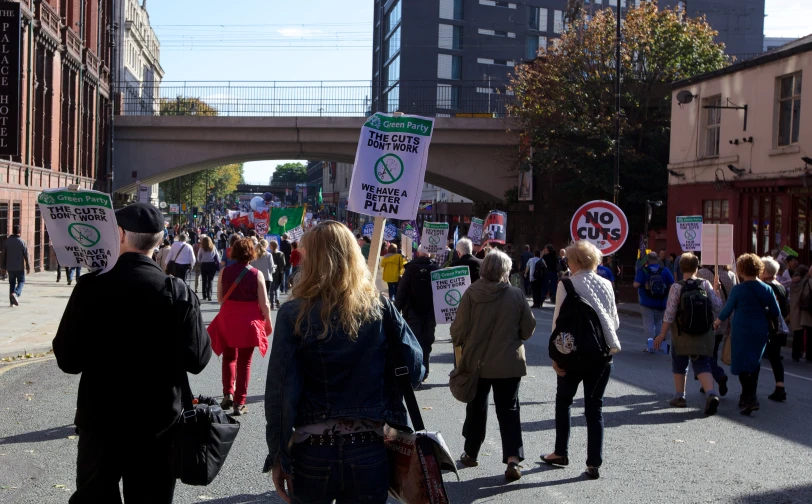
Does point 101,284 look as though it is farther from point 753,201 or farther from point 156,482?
point 753,201

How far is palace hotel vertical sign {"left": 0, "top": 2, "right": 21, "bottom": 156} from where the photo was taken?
2006 centimetres

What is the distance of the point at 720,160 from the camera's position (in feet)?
88.8

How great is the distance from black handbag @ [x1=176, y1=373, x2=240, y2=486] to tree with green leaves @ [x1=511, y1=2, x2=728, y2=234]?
3201cm

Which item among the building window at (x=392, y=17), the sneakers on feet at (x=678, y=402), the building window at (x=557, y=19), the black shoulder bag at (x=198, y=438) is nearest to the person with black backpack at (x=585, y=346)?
the sneakers on feet at (x=678, y=402)

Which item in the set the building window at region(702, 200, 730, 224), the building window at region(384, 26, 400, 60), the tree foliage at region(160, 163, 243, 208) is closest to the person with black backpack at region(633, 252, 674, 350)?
the building window at region(702, 200, 730, 224)

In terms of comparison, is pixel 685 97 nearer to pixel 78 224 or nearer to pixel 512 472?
pixel 512 472

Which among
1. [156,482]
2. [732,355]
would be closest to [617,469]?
[732,355]

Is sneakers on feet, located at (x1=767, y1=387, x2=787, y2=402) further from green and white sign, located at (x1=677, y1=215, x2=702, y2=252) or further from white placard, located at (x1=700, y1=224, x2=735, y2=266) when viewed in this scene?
green and white sign, located at (x1=677, y1=215, x2=702, y2=252)

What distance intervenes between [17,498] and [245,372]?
3.06m

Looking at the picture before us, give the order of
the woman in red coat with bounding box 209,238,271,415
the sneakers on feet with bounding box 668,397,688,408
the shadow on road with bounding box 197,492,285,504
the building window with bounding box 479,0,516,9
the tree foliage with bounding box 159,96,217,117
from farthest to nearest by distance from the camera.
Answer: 1. the building window with bounding box 479,0,516,9
2. the tree foliage with bounding box 159,96,217,117
3. the sneakers on feet with bounding box 668,397,688,408
4. the woman in red coat with bounding box 209,238,271,415
5. the shadow on road with bounding box 197,492,285,504

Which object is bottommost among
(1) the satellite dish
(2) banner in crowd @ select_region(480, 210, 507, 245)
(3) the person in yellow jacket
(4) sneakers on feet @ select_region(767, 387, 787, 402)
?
(4) sneakers on feet @ select_region(767, 387, 787, 402)

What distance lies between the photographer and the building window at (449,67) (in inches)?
2886

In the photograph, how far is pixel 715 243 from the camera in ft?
40.7

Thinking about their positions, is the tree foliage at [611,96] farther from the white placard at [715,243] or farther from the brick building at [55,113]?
the white placard at [715,243]
